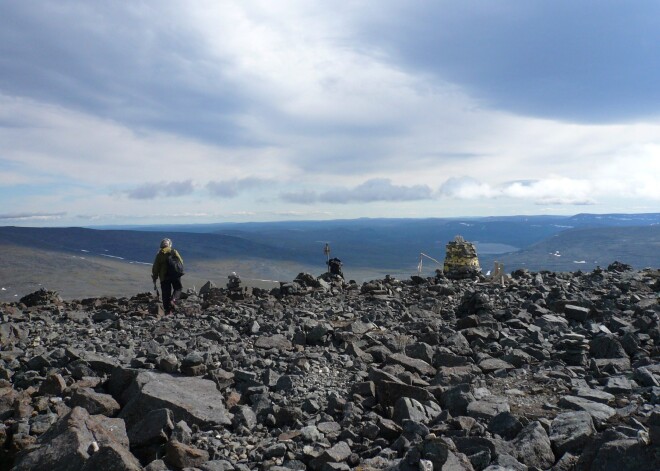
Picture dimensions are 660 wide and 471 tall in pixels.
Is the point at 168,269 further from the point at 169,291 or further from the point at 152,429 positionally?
the point at 152,429

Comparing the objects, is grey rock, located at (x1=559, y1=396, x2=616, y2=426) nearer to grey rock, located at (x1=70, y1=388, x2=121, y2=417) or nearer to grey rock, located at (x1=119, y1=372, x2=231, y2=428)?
grey rock, located at (x1=119, y1=372, x2=231, y2=428)

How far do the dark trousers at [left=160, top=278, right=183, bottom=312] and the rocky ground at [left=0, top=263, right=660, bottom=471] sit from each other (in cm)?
211

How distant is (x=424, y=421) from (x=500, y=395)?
196 centimetres

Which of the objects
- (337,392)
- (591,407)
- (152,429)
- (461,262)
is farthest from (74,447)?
(461,262)

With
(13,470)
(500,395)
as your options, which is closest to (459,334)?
(500,395)

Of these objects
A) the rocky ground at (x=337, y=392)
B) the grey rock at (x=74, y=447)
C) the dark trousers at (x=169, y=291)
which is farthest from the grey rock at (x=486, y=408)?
the dark trousers at (x=169, y=291)

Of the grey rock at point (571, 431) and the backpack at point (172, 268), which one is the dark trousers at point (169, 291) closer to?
the backpack at point (172, 268)

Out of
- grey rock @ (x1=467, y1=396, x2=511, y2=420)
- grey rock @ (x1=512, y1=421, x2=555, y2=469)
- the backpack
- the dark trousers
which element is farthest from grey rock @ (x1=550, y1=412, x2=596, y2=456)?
the backpack

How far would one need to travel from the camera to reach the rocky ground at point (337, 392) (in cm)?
548

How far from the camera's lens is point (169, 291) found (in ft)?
56.2

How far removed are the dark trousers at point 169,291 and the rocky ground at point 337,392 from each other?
2.11 meters

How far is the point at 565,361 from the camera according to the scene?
955 cm

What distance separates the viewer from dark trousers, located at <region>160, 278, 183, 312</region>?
1670 centimetres

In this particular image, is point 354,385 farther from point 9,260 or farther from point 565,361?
point 9,260
